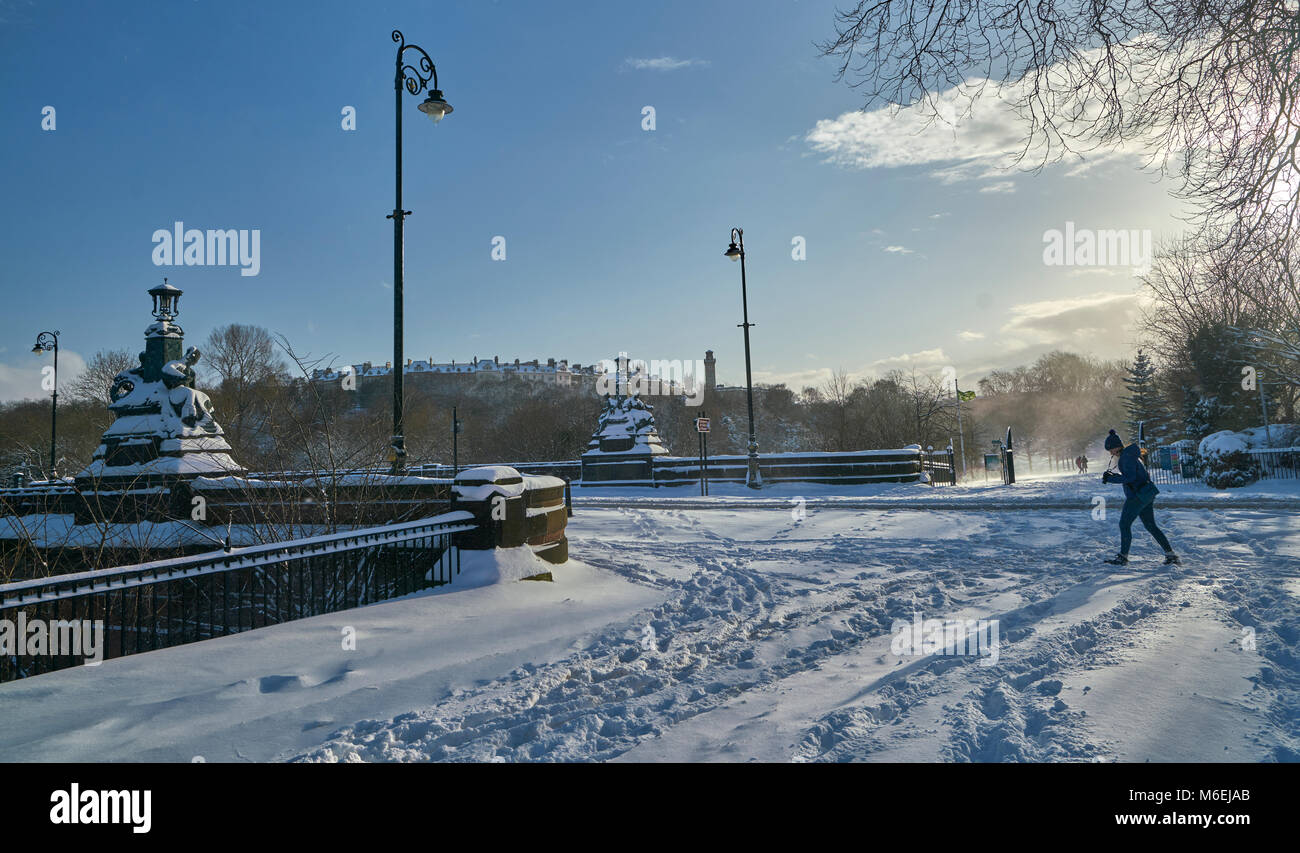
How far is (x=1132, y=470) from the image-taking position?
9.23m

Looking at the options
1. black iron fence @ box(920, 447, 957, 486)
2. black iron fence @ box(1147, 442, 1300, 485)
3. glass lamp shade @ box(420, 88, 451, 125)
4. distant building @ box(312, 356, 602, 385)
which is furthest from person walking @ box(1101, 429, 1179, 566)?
distant building @ box(312, 356, 602, 385)

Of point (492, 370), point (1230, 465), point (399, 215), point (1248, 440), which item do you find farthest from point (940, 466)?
point (492, 370)

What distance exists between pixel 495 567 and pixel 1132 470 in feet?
28.0

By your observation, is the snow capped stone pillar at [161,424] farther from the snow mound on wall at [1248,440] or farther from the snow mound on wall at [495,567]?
the snow mound on wall at [1248,440]

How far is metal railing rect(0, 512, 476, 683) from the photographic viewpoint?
5.73 metres

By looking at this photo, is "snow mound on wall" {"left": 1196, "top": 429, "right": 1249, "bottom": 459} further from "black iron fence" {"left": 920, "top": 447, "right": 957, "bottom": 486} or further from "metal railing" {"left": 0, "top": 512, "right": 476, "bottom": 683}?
"metal railing" {"left": 0, "top": 512, "right": 476, "bottom": 683}

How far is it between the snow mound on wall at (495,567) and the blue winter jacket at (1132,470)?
7913 millimetres

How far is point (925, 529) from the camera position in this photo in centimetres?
1398

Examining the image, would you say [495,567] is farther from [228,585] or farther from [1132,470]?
[1132,470]

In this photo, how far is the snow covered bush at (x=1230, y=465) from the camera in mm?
22688

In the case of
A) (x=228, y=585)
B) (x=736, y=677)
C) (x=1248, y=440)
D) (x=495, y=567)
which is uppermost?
(x=1248, y=440)

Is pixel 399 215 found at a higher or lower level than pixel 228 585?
higher
